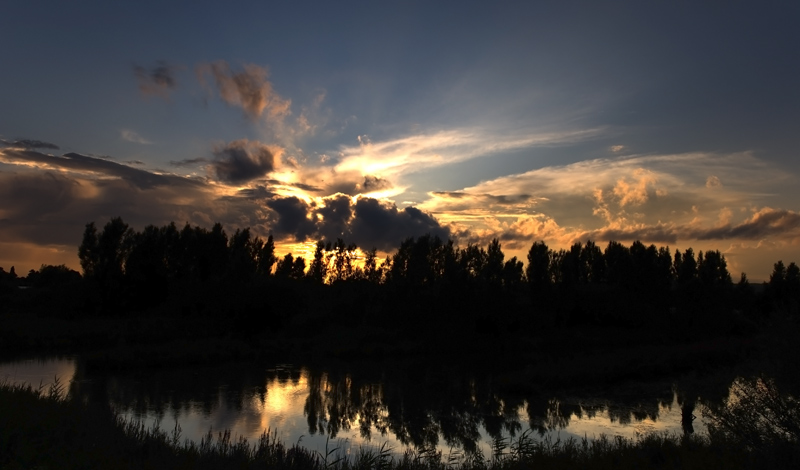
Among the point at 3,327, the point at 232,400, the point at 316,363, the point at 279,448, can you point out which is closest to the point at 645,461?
the point at 279,448

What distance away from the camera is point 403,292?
50656 mm

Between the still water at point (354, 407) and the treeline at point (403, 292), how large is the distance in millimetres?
16292

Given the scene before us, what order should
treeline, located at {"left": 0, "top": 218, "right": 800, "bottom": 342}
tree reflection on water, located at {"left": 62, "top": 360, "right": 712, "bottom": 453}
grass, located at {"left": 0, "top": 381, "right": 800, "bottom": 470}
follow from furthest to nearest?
treeline, located at {"left": 0, "top": 218, "right": 800, "bottom": 342} < tree reflection on water, located at {"left": 62, "top": 360, "right": 712, "bottom": 453} < grass, located at {"left": 0, "top": 381, "right": 800, "bottom": 470}

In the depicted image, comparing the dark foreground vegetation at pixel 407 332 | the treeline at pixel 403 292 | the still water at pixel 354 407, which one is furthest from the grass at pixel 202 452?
the treeline at pixel 403 292

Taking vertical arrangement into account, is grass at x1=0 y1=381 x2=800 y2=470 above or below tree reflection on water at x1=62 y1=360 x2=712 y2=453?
above

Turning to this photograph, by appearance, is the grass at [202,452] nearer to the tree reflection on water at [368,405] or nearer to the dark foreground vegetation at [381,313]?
the tree reflection on water at [368,405]

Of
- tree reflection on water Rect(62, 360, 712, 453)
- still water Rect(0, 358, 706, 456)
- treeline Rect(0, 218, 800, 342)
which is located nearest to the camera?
still water Rect(0, 358, 706, 456)

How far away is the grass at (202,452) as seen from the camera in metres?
8.68

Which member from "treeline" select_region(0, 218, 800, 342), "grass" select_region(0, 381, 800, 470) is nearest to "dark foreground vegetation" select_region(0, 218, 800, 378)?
"treeline" select_region(0, 218, 800, 342)

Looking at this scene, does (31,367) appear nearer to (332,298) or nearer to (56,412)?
(56,412)

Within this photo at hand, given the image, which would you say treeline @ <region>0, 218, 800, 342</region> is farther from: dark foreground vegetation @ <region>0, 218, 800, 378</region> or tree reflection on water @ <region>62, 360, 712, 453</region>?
tree reflection on water @ <region>62, 360, 712, 453</region>

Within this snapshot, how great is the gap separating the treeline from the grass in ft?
101

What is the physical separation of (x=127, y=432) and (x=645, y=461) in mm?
10670

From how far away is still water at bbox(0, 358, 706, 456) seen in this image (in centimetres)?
1641
